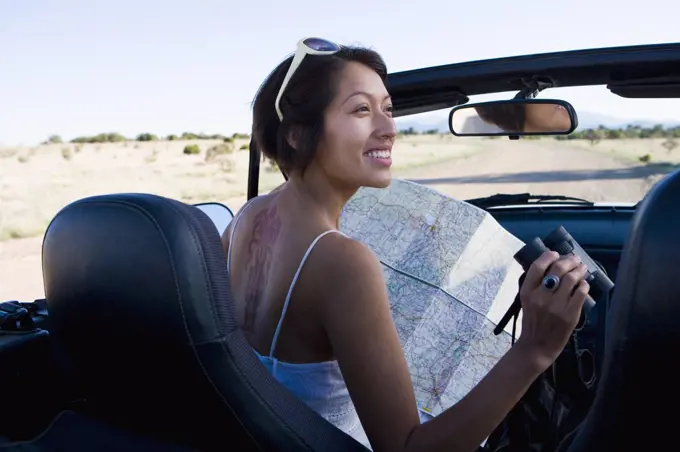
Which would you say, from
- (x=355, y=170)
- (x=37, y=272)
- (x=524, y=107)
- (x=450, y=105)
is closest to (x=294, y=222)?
(x=355, y=170)

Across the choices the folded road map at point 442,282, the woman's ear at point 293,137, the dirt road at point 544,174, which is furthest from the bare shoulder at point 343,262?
the dirt road at point 544,174

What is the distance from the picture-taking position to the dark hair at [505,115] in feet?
9.45

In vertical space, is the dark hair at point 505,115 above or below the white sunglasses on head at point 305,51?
below

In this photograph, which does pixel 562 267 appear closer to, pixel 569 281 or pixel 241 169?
pixel 569 281

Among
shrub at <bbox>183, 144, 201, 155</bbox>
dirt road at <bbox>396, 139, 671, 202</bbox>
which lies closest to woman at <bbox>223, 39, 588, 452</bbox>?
dirt road at <bbox>396, 139, 671, 202</bbox>

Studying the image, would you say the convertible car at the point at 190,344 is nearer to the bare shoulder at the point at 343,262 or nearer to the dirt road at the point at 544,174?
the bare shoulder at the point at 343,262

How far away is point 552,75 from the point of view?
2.82m

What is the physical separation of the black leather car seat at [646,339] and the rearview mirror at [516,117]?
1542 millimetres

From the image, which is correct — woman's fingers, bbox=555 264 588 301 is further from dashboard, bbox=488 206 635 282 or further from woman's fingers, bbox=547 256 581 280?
dashboard, bbox=488 206 635 282

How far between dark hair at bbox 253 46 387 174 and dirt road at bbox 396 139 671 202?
1.40m

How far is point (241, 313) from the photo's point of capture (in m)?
2.00

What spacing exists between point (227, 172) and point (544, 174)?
39110 mm

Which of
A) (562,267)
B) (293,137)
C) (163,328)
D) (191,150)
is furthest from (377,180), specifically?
(191,150)

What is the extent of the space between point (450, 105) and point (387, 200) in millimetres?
658
